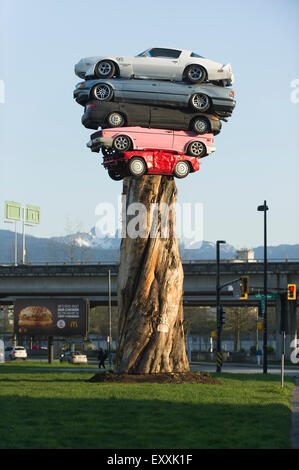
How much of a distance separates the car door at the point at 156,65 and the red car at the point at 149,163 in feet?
10.2

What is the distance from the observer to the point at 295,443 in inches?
620

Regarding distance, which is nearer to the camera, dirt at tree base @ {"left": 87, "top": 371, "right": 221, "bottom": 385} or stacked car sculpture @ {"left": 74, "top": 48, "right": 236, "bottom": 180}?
stacked car sculpture @ {"left": 74, "top": 48, "right": 236, "bottom": 180}

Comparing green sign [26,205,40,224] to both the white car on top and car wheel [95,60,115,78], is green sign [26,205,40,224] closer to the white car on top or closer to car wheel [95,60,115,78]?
the white car on top

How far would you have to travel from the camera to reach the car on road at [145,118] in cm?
3141

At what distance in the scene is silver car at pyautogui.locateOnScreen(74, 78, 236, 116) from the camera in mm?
31438

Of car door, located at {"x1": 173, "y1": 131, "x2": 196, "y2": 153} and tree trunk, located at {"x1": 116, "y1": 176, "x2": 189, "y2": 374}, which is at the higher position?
car door, located at {"x1": 173, "y1": 131, "x2": 196, "y2": 153}

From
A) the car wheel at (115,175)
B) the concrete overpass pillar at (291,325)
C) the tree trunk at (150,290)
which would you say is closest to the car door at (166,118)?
the tree trunk at (150,290)

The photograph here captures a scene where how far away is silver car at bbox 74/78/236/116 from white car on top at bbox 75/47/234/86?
0.92ft

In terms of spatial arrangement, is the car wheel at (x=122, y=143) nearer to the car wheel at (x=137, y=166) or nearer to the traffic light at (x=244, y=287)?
the car wheel at (x=137, y=166)

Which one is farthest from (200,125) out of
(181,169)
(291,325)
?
(291,325)

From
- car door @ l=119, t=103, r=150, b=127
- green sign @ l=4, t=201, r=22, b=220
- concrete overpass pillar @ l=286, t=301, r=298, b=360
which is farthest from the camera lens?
green sign @ l=4, t=201, r=22, b=220

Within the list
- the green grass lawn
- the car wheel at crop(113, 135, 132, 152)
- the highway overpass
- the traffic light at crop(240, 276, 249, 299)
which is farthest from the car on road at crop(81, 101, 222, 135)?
the highway overpass

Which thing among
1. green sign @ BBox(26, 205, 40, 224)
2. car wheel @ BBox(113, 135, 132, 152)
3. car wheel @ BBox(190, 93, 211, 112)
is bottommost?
car wheel @ BBox(113, 135, 132, 152)

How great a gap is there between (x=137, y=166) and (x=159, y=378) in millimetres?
8763
